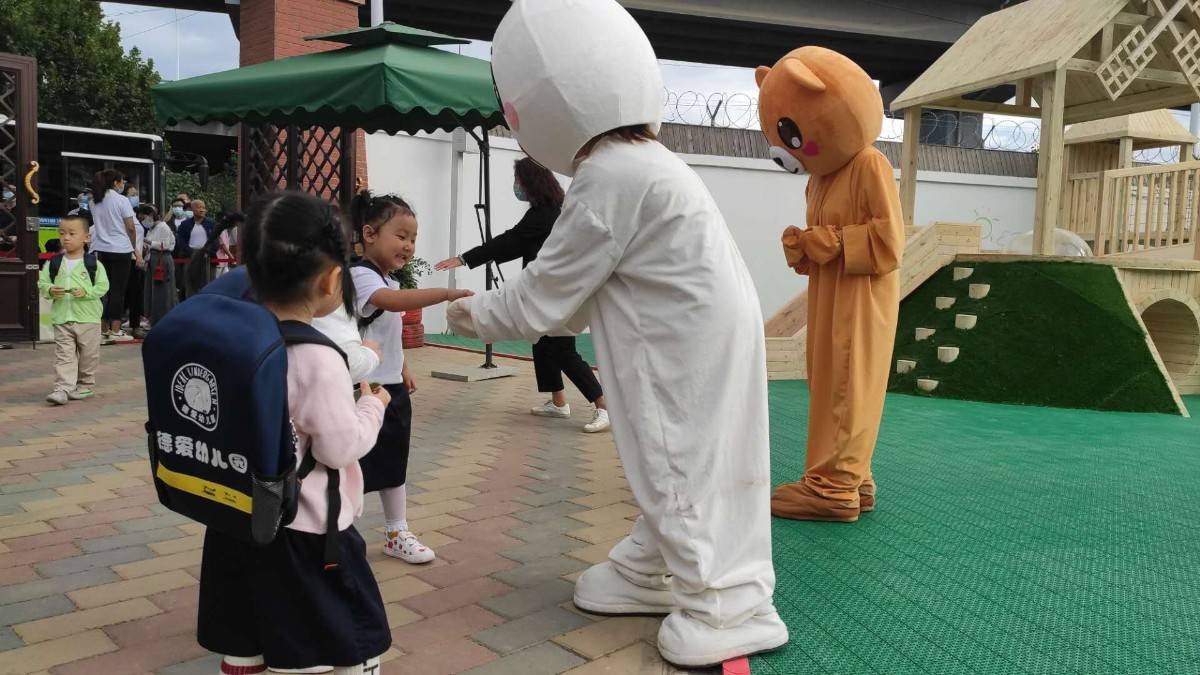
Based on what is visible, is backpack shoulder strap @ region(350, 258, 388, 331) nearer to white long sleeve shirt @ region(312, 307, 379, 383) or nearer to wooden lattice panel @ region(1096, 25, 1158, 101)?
white long sleeve shirt @ region(312, 307, 379, 383)

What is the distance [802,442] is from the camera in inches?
226

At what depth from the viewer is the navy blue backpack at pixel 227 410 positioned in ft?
5.47

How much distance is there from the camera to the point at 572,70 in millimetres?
2496

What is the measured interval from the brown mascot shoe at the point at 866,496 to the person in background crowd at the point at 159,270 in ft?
30.1

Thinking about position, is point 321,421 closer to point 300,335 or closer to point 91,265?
point 300,335

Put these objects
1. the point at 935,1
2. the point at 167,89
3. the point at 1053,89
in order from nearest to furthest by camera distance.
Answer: the point at 167,89, the point at 1053,89, the point at 935,1

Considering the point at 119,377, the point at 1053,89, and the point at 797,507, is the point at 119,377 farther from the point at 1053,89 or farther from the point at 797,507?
the point at 1053,89

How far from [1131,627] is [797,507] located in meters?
1.38

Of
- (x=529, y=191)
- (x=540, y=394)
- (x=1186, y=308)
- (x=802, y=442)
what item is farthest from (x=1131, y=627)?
Result: (x=1186, y=308)

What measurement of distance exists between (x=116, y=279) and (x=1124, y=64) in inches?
414

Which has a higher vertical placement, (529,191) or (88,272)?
(529,191)

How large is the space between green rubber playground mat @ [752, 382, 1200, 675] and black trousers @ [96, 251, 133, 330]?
25.1ft

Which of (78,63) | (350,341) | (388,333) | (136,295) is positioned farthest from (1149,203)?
(78,63)

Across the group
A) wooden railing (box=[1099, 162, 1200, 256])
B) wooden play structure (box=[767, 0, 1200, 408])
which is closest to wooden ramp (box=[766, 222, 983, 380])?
wooden play structure (box=[767, 0, 1200, 408])
